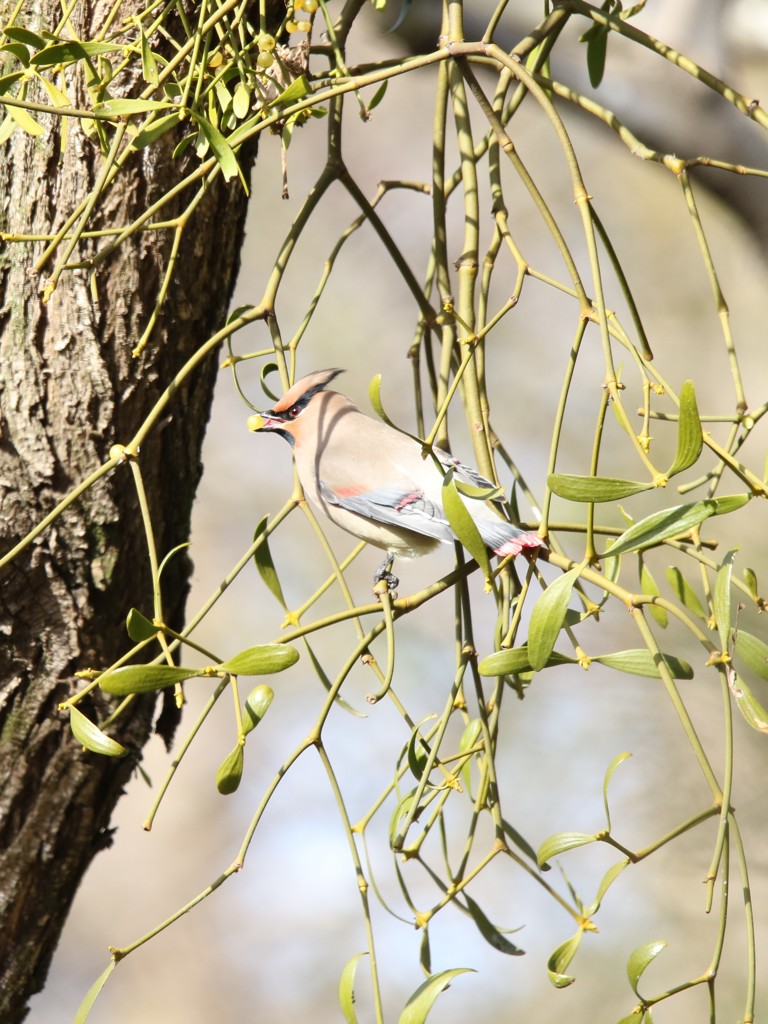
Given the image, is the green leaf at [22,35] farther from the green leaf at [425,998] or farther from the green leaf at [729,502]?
the green leaf at [425,998]

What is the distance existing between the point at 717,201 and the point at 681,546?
139 cm

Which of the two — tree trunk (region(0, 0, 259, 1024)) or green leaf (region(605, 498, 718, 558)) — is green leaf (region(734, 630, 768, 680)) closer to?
green leaf (region(605, 498, 718, 558))

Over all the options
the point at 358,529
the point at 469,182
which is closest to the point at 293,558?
the point at 358,529

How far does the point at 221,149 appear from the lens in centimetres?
83

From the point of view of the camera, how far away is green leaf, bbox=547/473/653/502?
669 millimetres

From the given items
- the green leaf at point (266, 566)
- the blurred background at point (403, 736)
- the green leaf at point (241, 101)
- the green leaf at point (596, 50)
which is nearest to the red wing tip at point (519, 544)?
the green leaf at point (266, 566)

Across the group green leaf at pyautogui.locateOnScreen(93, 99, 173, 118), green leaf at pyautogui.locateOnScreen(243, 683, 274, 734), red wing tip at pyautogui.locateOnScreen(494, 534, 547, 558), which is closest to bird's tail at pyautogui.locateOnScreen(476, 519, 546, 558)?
red wing tip at pyautogui.locateOnScreen(494, 534, 547, 558)

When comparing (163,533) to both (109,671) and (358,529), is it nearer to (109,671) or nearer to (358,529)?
(358,529)

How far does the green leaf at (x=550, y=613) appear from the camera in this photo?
2.34 feet

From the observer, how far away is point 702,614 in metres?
0.93

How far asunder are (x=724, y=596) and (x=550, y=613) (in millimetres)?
115

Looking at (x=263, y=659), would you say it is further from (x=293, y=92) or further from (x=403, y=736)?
(x=403, y=736)

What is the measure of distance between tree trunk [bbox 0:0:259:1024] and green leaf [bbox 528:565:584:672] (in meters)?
0.65

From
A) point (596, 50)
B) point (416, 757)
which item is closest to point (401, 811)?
point (416, 757)
